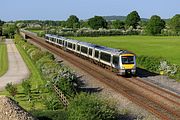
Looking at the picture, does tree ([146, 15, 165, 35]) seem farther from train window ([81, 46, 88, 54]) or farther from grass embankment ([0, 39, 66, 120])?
grass embankment ([0, 39, 66, 120])

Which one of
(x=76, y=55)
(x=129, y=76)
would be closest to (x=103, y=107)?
(x=129, y=76)

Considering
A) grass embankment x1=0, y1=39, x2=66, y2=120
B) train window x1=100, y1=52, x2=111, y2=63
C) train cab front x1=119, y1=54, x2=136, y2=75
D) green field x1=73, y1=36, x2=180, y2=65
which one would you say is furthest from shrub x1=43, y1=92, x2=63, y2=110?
green field x1=73, y1=36, x2=180, y2=65

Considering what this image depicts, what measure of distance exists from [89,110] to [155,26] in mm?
153122

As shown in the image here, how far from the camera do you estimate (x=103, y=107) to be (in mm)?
21453

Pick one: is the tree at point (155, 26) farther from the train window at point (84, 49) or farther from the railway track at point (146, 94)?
the railway track at point (146, 94)

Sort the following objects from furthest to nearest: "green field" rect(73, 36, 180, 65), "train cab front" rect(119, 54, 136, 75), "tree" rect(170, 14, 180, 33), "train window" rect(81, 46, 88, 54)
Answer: "tree" rect(170, 14, 180, 33) < "green field" rect(73, 36, 180, 65) < "train window" rect(81, 46, 88, 54) < "train cab front" rect(119, 54, 136, 75)

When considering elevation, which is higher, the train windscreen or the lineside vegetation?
the train windscreen

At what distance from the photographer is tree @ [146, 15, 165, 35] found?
16868 centimetres

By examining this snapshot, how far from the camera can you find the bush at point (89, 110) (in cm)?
2072

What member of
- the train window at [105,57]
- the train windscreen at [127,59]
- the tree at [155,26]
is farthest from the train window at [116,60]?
the tree at [155,26]

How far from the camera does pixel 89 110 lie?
20.8 metres

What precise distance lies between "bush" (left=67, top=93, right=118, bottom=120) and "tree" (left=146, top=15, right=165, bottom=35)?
483ft

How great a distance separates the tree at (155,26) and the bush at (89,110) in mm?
147092

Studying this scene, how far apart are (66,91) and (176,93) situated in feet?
28.6
